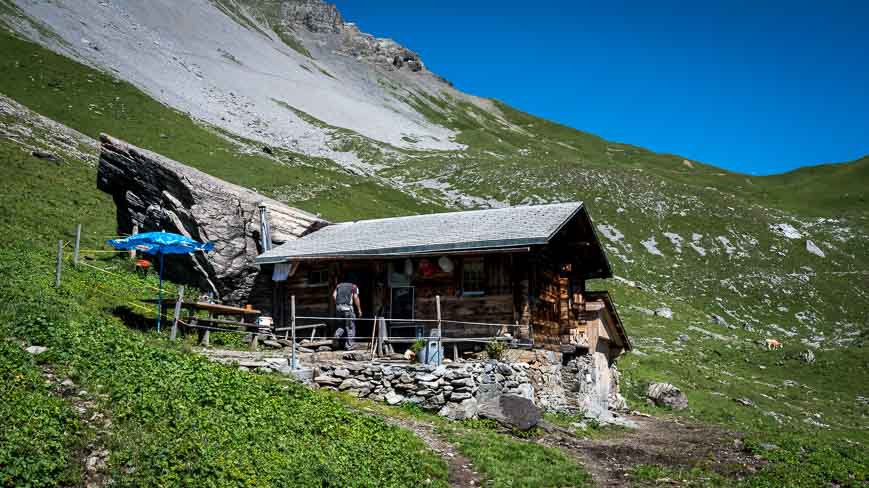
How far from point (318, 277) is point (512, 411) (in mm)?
12818

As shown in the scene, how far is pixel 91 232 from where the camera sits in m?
33.4

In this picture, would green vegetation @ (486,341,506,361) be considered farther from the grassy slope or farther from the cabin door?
the grassy slope

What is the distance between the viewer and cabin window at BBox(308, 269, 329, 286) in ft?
91.5

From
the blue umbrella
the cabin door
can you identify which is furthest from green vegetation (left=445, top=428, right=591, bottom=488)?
the blue umbrella

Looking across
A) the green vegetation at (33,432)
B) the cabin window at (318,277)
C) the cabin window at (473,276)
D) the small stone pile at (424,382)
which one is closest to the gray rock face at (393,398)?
the small stone pile at (424,382)

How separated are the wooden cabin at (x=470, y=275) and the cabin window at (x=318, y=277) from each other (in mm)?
43

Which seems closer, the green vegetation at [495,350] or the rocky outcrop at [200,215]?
the green vegetation at [495,350]

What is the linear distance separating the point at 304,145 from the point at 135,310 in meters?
74.6

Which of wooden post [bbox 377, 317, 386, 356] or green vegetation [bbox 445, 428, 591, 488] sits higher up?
wooden post [bbox 377, 317, 386, 356]

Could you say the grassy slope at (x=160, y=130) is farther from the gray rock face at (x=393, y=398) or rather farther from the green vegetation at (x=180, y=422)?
the green vegetation at (x=180, y=422)

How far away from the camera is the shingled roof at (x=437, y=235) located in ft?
75.6

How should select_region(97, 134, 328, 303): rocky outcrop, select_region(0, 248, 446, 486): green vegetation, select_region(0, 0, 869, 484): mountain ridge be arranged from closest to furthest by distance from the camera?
select_region(0, 248, 446, 486): green vegetation < select_region(97, 134, 328, 303): rocky outcrop < select_region(0, 0, 869, 484): mountain ridge

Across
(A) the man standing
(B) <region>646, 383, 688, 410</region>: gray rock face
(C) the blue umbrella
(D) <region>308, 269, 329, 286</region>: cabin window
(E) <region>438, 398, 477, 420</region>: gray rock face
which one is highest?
(C) the blue umbrella

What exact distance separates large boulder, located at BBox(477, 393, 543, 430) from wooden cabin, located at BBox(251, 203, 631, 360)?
475 cm
